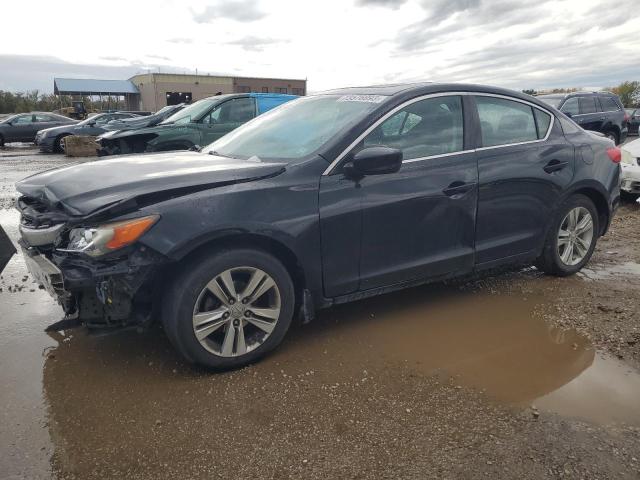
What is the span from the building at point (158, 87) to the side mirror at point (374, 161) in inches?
2125

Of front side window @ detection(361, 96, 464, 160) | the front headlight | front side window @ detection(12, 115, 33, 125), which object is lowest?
the front headlight

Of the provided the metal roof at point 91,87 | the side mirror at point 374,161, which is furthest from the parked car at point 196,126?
the metal roof at point 91,87

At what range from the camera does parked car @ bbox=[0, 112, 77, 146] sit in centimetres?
2080

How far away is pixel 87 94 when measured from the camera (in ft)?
189

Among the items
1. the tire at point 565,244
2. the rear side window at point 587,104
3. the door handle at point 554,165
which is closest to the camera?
the door handle at point 554,165

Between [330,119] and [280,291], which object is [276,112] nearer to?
[330,119]

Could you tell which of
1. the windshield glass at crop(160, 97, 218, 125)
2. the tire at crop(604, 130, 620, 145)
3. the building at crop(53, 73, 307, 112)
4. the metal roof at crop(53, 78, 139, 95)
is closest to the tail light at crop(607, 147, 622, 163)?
the windshield glass at crop(160, 97, 218, 125)

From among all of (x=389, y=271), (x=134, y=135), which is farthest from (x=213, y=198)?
(x=134, y=135)

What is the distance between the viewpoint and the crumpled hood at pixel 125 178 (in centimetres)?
277

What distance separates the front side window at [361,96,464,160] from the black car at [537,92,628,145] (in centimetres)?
1022

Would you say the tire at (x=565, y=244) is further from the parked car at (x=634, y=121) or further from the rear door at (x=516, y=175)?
the parked car at (x=634, y=121)

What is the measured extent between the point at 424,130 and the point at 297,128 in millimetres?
919

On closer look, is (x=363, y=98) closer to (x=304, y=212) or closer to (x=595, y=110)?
(x=304, y=212)

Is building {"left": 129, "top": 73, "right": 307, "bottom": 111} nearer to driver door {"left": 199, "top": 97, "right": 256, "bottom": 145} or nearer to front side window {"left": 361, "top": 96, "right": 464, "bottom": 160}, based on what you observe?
driver door {"left": 199, "top": 97, "right": 256, "bottom": 145}
